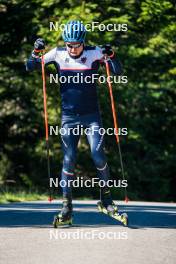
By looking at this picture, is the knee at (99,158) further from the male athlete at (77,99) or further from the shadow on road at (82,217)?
the shadow on road at (82,217)

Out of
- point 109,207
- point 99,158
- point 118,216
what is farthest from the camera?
point 109,207

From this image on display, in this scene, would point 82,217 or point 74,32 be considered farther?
point 82,217

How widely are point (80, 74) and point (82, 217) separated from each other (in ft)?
6.49

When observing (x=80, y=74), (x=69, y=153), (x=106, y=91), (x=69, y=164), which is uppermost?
(x=106, y=91)

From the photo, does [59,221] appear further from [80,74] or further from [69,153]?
[80,74]

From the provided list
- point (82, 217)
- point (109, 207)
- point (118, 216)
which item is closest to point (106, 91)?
point (82, 217)

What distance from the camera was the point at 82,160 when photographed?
2236cm

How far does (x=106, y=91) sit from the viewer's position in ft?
67.7

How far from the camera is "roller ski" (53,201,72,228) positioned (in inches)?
363

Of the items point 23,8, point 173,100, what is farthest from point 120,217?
point 173,100

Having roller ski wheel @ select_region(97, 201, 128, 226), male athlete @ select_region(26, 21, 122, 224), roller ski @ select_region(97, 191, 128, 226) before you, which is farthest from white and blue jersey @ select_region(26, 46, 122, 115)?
roller ski wheel @ select_region(97, 201, 128, 226)

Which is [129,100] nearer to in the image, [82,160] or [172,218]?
[82,160]

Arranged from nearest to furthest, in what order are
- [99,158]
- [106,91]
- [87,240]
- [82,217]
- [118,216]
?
[87,240], [118,216], [99,158], [82,217], [106,91]

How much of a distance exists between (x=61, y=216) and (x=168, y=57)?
14.9 metres
